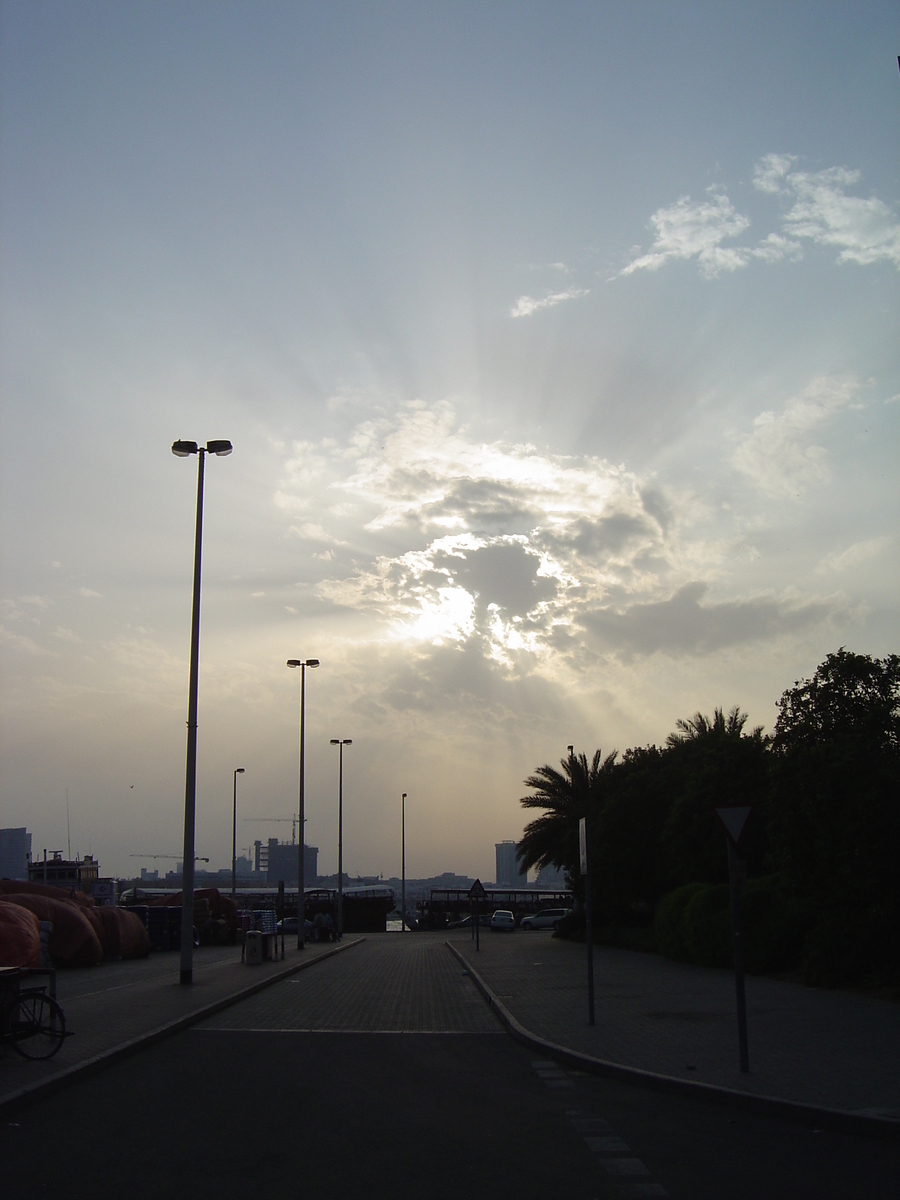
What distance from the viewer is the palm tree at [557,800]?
148ft

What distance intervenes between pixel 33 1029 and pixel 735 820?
7.62 metres

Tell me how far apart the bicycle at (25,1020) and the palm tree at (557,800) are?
3482 cm

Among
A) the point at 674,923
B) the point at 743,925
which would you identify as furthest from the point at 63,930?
the point at 743,925

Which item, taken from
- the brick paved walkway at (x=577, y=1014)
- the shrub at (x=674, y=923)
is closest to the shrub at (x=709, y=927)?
the brick paved walkway at (x=577, y=1014)

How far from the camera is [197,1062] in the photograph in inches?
451

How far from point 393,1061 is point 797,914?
496 inches

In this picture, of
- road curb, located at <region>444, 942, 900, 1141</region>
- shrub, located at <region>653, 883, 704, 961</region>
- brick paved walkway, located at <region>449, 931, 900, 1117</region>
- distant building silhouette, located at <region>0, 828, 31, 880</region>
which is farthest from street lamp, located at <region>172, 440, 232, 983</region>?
distant building silhouette, located at <region>0, 828, 31, 880</region>

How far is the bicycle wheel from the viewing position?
10.6m

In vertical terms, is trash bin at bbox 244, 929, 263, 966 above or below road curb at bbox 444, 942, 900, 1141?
below

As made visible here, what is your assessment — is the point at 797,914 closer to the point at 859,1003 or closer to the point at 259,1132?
the point at 859,1003

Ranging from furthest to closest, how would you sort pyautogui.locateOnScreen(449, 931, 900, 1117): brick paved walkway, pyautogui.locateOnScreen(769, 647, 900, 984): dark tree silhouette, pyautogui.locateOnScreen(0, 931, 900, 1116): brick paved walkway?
1. pyautogui.locateOnScreen(769, 647, 900, 984): dark tree silhouette
2. pyautogui.locateOnScreen(0, 931, 900, 1116): brick paved walkway
3. pyautogui.locateOnScreen(449, 931, 900, 1117): brick paved walkway

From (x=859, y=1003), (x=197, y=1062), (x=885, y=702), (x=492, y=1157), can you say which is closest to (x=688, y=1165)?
(x=492, y=1157)

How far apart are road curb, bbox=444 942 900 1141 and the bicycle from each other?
18.2ft

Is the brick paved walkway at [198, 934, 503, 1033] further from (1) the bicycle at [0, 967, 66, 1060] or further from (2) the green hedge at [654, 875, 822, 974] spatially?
(2) the green hedge at [654, 875, 822, 974]
